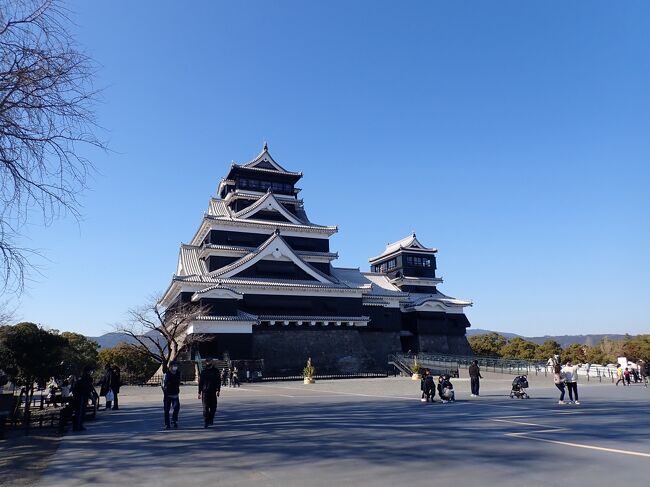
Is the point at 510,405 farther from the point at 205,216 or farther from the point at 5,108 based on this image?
the point at 205,216

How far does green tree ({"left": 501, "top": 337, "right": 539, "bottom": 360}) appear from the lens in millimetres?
55938

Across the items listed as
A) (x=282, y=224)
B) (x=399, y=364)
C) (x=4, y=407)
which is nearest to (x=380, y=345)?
(x=399, y=364)

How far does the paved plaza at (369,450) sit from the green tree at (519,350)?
4606 cm

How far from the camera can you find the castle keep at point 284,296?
35.3m

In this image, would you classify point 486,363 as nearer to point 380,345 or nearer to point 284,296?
point 380,345

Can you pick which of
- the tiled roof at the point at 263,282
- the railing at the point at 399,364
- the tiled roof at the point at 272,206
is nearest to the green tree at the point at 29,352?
the tiled roof at the point at 263,282

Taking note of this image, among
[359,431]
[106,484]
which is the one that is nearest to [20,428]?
[106,484]

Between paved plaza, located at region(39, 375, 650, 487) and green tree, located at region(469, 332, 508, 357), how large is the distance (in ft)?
156

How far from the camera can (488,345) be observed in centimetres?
6028

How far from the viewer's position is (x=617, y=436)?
870 centimetres

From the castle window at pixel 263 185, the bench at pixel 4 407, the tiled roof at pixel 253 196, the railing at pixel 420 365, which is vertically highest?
the castle window at pixel 263 185

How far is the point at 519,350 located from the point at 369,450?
2179 inches

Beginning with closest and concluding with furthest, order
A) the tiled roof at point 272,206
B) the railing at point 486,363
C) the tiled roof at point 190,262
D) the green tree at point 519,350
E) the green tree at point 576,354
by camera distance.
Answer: the railing at point 486,363
the tiled roof at point 190,262
the tiled roof at point 272,206
the green tree at point 576,354
the green tree at point 519,350

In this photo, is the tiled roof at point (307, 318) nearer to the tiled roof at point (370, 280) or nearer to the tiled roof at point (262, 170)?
the tiled roof at point (370, 280)
